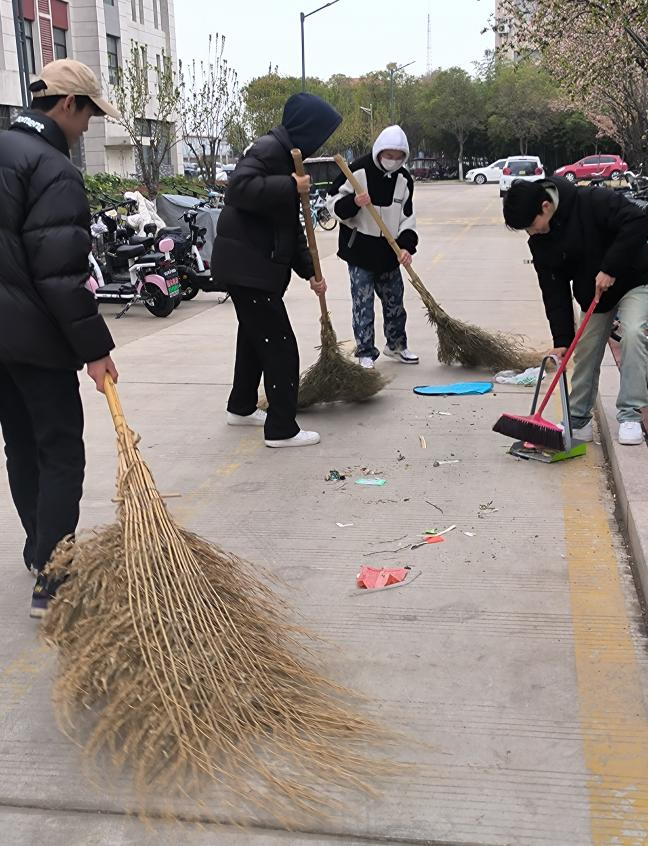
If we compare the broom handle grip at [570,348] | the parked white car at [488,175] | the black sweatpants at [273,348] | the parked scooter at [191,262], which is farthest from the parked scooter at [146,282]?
the parked white car at [488,175]

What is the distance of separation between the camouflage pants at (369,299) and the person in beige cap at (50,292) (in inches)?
166

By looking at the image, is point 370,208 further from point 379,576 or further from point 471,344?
point 379,576

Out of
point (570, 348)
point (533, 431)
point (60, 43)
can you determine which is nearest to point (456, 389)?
point (533, 431)

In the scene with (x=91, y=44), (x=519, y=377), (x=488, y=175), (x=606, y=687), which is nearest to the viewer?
(x=606, y=687)

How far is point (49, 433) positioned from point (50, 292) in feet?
1.82

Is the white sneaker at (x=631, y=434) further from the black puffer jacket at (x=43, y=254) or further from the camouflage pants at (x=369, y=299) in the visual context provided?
the black puffer jacket at (x=43, y=254)

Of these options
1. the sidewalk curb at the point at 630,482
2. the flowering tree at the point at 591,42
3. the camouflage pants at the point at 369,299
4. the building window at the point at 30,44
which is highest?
the building window at the point at 30,44

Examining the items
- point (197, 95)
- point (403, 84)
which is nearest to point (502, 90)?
point (403, 84)

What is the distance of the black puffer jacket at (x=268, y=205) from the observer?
570cm

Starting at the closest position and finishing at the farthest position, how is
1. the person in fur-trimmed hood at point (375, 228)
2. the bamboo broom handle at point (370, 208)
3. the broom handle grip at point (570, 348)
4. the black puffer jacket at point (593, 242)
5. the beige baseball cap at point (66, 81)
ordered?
the beige baseball cap at point (66, 81)
the black puffer jacket at point (593, 242)
the broom handle grip at point (570, 348)
the bamboo broom handle at point (370, 208)
the person in fur-trimmed hood at point (375, 228)

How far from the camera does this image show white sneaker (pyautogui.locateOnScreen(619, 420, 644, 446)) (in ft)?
18.2

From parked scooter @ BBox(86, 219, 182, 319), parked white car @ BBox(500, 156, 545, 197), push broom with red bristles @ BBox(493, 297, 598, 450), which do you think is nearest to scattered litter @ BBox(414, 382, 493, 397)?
push broom with red bristles @ BBox(493, 297, 598, 450)

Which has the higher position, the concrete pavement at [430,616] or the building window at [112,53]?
the building window at [112,53]

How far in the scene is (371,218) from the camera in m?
7.68
